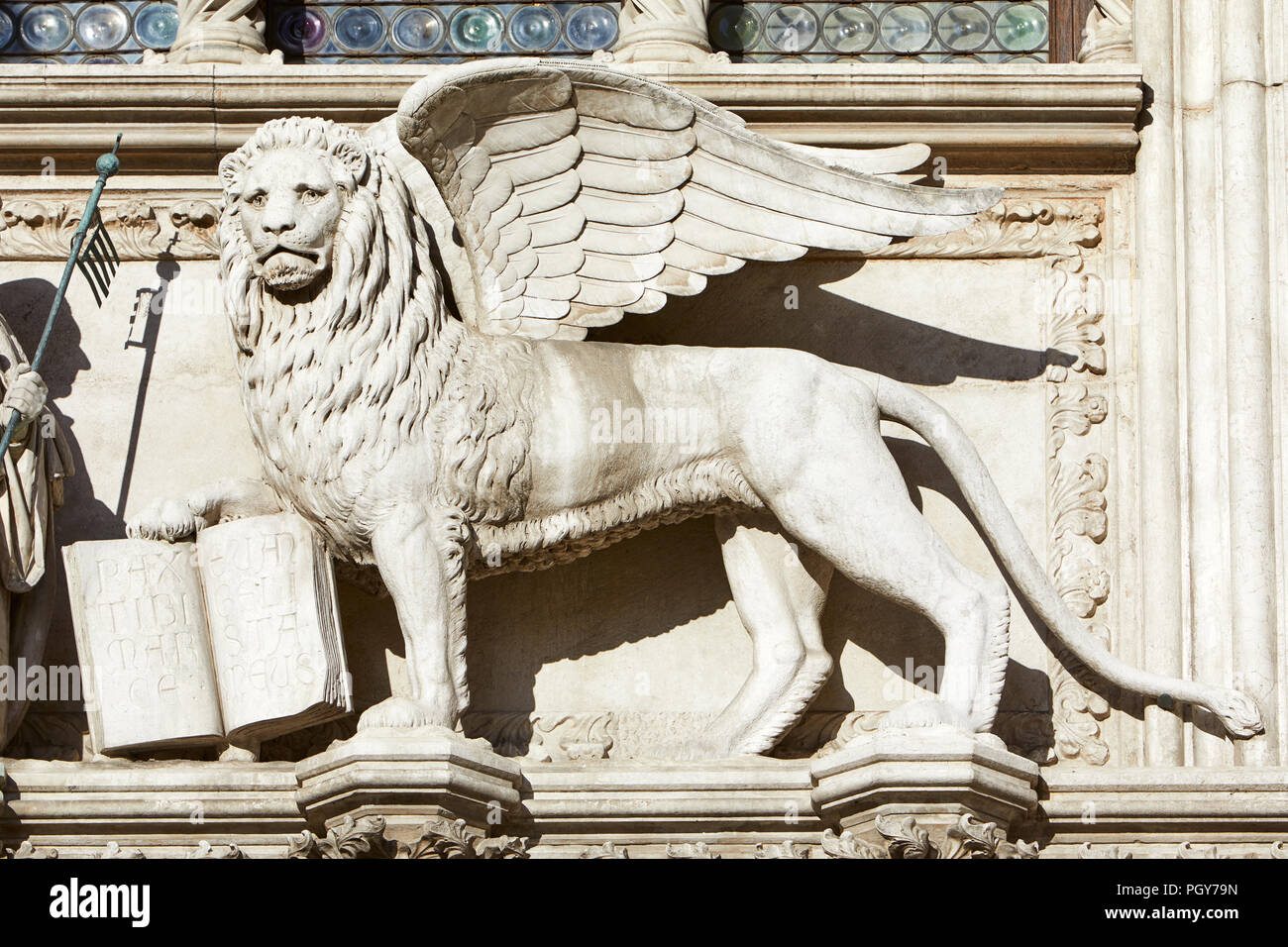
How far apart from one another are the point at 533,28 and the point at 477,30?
195 mm

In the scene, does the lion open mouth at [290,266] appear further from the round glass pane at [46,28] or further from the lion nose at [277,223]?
the round glass pane at [46,28]

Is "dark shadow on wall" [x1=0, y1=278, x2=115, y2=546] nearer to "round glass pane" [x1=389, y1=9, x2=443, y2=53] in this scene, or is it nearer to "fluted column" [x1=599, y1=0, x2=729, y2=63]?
"round glass pane" [x1=389, y1=9, x2=443, y2=53]

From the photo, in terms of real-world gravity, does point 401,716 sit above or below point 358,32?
below

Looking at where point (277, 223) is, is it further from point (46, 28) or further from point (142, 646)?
point (46, 28)

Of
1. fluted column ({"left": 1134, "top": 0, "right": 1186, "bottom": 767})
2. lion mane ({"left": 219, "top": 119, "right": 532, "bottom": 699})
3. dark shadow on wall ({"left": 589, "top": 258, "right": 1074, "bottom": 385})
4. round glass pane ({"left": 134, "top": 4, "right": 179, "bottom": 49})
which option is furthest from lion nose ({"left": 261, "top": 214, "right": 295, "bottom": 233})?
fluted column ({"left": 1134, "top": 0, "right": 1186, "bottom": 767})

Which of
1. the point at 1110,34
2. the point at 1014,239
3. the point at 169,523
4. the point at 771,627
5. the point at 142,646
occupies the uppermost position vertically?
the point at 1110,34

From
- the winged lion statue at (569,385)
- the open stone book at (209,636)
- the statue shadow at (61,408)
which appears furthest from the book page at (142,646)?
the statue shadow at (61,408)

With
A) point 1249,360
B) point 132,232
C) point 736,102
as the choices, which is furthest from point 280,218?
point 1249,360

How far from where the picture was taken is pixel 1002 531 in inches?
374

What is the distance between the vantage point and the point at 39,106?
998 centimetres
